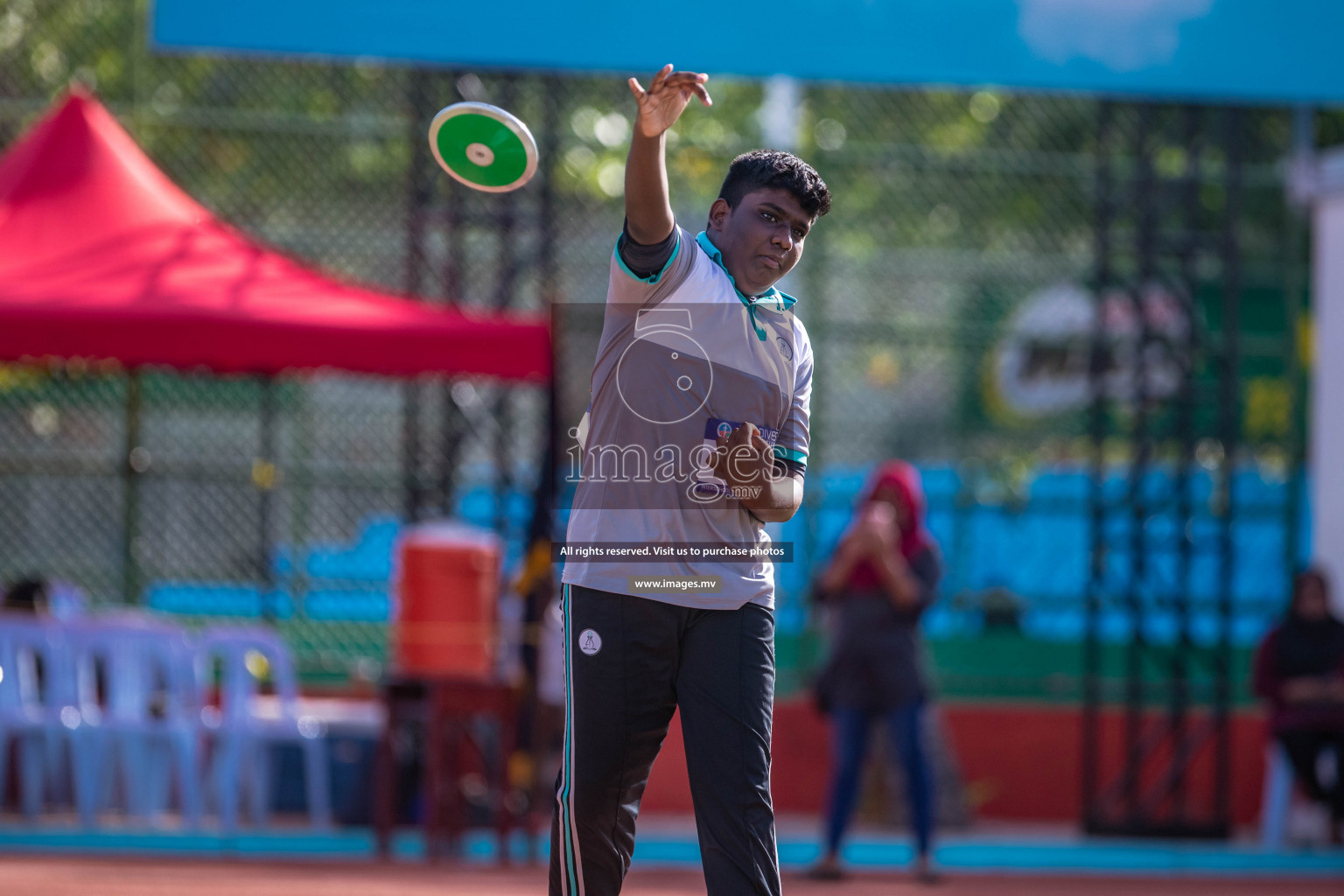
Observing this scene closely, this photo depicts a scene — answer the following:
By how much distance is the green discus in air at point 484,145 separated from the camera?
11.8ft

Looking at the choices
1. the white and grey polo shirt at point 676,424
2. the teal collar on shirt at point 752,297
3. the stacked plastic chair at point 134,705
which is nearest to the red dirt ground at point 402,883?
the stacked plastic chair at point 134,705

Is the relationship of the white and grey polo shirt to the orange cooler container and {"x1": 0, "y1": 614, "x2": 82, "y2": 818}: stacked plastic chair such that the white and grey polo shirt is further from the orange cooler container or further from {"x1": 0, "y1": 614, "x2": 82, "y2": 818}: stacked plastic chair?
{"x1": 0, "y1": 614, "x2": 82, "y2": 818}: stacked plastic chair

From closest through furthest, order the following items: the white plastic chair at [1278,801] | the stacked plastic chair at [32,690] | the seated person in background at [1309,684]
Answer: the stacked plastic chair at [32,690] → the seated person in background at [1309,684] → the white plastic chair at [1278,801]

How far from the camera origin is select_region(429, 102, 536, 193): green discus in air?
3584 mm

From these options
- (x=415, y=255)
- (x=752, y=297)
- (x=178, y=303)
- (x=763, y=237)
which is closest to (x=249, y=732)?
(x=178, y=303)

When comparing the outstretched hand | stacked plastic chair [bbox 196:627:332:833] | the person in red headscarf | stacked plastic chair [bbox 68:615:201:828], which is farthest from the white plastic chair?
the outstretched hand

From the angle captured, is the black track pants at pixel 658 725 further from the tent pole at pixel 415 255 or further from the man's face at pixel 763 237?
the tent pole at pixel 415 255

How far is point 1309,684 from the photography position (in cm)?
859

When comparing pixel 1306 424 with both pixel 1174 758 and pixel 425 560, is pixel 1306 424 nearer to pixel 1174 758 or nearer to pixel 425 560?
pixel 1174 758

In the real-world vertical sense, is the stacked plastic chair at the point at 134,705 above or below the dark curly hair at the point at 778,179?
below

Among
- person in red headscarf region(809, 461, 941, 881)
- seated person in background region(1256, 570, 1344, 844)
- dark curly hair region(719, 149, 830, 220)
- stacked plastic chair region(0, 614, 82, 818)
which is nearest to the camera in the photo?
dark curly hair region(719, 149, 830, 220)

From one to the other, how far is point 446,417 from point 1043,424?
3937 mm

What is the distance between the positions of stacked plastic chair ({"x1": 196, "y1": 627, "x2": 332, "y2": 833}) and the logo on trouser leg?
507cm

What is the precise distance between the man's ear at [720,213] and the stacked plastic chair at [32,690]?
18.6 ft
